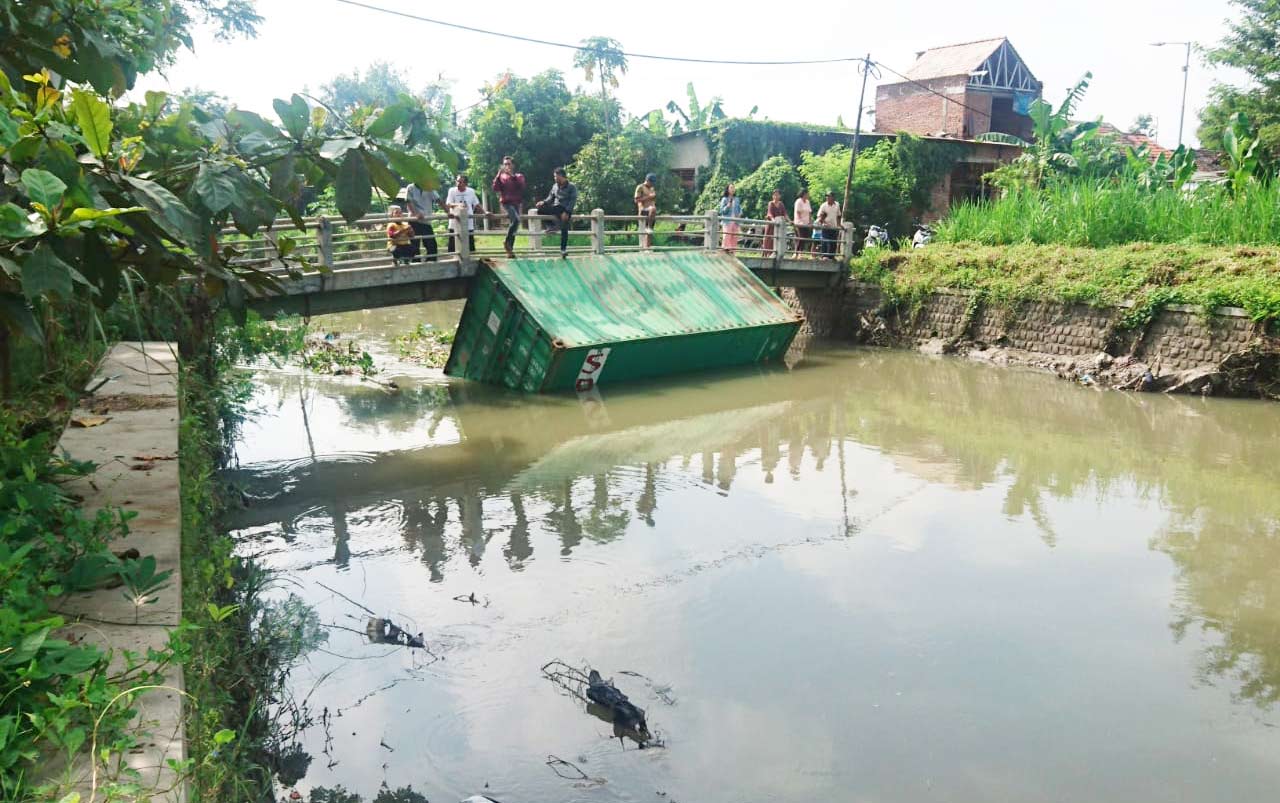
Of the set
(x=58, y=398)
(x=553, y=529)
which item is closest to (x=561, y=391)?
(x=553, y=529)

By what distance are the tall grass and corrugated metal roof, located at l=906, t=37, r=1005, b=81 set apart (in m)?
13.5

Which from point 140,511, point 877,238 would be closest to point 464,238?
point 140,511

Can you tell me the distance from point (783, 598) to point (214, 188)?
444 centimetres

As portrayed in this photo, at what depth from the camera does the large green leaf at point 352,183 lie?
3.12 metres

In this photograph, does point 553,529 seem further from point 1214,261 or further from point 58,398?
point 1214,261

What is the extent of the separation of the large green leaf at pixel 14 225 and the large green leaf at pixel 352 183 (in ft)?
3.02

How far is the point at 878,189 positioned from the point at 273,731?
2155 cm

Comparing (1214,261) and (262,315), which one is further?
(1214,261)

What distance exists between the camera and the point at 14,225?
236 centimetres

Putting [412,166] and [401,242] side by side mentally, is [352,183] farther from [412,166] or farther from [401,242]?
[401,242]

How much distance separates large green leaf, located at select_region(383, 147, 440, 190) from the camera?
321 cm

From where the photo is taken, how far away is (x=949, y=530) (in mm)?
7809

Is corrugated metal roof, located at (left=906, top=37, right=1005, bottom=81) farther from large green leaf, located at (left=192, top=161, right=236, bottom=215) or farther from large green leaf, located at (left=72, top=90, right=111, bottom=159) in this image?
large green leaf, located at (left=72, top=90, right=111, bottom=159)

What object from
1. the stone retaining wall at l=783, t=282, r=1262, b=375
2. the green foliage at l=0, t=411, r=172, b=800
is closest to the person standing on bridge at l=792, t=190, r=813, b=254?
the stone retaining wall at l=783, t=282, r=1262, b=375
